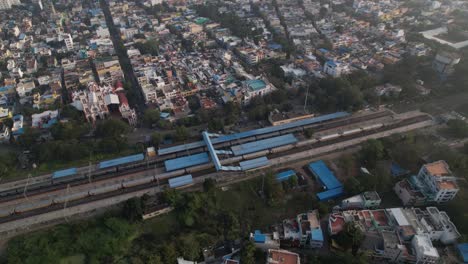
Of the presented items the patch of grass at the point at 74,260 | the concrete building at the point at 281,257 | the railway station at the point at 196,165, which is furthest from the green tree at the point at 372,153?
the patch of grass at the point at 74,260

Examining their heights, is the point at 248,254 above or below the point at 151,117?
below

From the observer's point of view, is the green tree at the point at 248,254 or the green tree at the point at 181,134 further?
the green tree at the point at 181,134

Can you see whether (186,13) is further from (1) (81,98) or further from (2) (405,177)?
(2) (405,177)

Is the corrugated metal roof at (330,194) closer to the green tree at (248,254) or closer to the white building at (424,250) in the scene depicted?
the white building at (424,250)

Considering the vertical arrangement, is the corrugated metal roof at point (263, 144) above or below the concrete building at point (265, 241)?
above

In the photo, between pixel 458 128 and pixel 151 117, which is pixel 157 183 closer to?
pixel 151 117

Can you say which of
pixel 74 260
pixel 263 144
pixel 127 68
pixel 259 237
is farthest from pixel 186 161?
pixel 127 68
